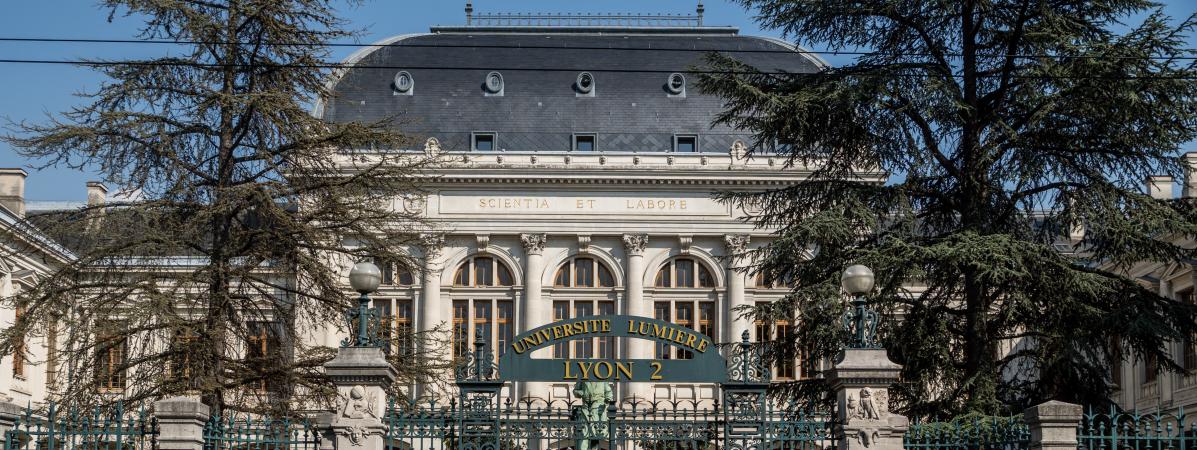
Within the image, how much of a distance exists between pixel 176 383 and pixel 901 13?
14.1 m

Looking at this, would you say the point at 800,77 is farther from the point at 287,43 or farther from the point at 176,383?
the point at 176,383

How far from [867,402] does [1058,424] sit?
219cm

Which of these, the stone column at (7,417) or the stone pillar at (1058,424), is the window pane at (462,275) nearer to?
the stone column at (7,417)

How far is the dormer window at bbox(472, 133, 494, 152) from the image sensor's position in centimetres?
6112

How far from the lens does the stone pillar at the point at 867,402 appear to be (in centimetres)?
1859

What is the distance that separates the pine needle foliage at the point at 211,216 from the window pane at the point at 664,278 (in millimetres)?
31647

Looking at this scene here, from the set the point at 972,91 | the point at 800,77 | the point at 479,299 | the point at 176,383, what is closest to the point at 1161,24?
the point at 972,91

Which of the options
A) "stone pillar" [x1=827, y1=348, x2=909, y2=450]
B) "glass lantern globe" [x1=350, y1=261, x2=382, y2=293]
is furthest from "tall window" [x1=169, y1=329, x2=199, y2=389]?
Result: "stone pillar" [x1=827, y1=348, x2=909, y2=450]

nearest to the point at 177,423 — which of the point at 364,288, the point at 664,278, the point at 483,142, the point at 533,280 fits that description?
the point at 364,288

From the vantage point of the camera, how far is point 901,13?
27734 millimetres

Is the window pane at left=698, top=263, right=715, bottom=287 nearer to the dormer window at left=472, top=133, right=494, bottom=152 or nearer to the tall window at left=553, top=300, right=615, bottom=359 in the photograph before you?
the tall window at left=553, top=300, right=615, bottom=359

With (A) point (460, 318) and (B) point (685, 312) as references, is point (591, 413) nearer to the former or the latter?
(A) point (460, 318)

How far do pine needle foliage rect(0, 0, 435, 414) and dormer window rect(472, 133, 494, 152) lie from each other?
31637 mm

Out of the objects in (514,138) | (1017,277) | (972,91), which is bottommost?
(1017,277)
